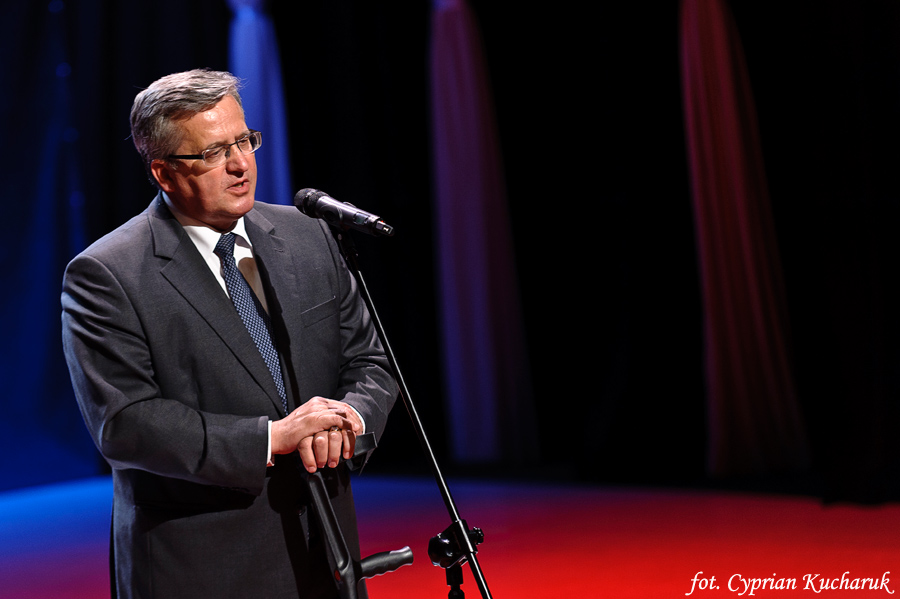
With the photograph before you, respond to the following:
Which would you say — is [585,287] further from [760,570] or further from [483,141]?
[760,570]

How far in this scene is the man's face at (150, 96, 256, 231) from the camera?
1.71 m

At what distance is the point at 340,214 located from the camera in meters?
1.60

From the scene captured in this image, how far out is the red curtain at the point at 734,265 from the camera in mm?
4906

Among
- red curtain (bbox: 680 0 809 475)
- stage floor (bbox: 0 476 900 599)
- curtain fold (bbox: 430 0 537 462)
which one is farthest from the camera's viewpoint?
curtain fold (bbox: 430 0 537 462)

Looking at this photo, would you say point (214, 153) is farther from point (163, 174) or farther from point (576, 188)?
point (576, 188)

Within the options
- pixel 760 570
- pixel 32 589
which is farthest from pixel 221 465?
pixel 32 589

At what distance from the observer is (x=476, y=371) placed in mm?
6047

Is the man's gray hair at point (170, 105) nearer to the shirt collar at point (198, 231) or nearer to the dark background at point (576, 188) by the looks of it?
the shirt collar at point (198, 231)

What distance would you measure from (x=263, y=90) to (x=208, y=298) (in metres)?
4.79

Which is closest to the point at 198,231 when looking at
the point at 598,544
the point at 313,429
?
the point at 313,429

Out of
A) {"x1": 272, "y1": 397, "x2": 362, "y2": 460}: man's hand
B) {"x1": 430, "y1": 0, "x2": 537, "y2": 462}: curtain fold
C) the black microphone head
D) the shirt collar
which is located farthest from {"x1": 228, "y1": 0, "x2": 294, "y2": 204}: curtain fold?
{"x1": 272, "y1": 397, "x2": 362, "y2": 460}: man's hand

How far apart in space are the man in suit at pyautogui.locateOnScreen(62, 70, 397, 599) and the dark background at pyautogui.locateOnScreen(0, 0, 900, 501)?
318cm

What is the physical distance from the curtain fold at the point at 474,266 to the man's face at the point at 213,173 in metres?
4.30

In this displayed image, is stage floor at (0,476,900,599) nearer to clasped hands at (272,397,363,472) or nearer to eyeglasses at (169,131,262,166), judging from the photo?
clasped hands at (272,397,363,472)
